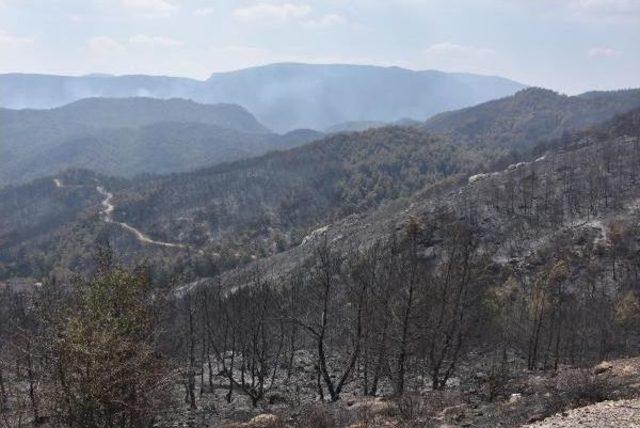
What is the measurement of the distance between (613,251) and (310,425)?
8743 cm

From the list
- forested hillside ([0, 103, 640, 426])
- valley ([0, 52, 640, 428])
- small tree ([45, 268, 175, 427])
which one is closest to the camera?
small tree ([45, 268, 175, 427])

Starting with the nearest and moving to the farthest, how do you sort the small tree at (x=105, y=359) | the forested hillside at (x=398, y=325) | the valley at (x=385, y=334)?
the small tree at (x=105, y=359), the valley at (x=385, y=334), the forested hillside at (x=398, y=325)

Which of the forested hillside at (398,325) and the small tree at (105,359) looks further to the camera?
the forested hillside at (398,325)

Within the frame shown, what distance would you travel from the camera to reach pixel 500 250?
345 feet

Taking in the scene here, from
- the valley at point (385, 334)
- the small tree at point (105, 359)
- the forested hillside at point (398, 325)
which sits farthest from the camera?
the forested hillside at point (398, 325)

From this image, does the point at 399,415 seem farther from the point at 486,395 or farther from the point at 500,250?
the point at 500,250

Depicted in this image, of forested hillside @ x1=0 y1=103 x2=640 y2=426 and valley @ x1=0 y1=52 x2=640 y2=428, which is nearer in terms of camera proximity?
valley @ x1=0 y1=52 x2=640 y2=428

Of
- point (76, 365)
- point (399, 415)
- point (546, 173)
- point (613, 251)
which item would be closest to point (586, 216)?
point (613, 251)

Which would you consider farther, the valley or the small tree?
the valley

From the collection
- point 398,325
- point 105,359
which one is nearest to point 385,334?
point 398,325

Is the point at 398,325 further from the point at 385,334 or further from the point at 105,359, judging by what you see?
the point at 105,359

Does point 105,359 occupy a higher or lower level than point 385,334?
higher

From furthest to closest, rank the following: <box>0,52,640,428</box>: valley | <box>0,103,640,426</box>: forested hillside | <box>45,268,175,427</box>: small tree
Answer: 1. <box>0,103,640,426</box>: forested hillside
2. <box>0,52,640,428</box>: valley
3. <box>45,268,175,427</box>: small tree

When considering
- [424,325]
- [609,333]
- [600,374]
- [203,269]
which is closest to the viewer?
[600,374]
